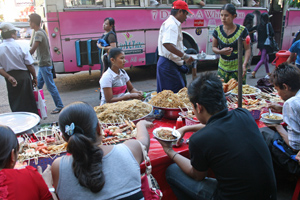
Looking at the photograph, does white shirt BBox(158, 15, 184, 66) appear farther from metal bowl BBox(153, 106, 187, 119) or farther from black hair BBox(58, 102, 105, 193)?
black hair BBox(58, 102, 105, 193)

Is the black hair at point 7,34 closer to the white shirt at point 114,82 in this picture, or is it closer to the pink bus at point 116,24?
the white shirt at point 114,82

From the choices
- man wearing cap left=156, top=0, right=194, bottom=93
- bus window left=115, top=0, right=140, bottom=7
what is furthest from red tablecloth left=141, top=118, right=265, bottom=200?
bus window left=115, top=0, right=140, bottom=7

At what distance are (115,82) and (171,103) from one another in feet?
3.39

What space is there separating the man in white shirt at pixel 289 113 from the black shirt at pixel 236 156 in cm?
68

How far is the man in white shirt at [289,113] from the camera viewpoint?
6.96ft

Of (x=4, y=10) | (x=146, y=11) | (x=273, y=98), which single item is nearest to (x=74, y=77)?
(x=146, y=11)

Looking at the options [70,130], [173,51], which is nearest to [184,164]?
[70,130]

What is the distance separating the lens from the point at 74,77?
9211 millimetres

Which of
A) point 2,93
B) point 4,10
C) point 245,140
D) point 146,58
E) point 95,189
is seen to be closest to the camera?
point 95,189

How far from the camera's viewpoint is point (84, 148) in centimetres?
127

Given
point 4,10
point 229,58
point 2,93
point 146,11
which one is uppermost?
point 4,10

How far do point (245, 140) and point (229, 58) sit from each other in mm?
2666

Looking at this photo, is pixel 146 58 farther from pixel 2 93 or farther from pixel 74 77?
pixel 2 93

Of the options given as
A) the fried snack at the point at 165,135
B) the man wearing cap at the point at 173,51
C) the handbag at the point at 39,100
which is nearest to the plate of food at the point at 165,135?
the fried snack at the point at 165,135
